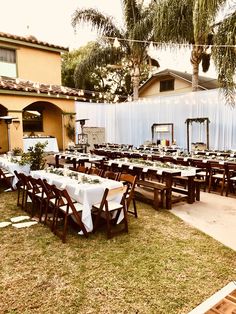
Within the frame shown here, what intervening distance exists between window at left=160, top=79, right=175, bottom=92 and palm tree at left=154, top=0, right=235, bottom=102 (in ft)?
24.8

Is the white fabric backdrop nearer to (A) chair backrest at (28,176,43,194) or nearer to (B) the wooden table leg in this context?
(B) the wooden table leg

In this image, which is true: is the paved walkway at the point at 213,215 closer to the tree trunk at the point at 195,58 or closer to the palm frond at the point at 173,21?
the palm frond at the point at 173,21

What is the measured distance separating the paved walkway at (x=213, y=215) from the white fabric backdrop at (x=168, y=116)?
20.2 ft

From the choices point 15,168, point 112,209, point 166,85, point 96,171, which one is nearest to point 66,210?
point 112,209

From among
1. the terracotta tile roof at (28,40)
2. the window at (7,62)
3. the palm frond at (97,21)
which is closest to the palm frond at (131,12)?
the palm frond at (97,21)

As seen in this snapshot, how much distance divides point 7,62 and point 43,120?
354 cm

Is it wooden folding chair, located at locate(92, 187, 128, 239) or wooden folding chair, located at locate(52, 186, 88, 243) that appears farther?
wooden folding chair, located at locate(92, 187, 128, 239)

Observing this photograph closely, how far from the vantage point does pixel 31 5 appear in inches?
531

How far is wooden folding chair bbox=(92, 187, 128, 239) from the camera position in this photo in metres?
4.46

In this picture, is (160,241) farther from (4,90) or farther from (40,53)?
(40,53)

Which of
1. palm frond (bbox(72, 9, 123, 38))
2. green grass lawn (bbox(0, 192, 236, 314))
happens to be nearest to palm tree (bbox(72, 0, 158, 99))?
palm frond (bbox(72, 9, 123, 38))

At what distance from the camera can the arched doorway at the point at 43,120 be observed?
1524cm

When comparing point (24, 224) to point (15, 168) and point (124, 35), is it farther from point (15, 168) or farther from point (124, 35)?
point (124, 35)

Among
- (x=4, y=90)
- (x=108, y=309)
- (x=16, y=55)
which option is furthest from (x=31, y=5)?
(x=108, y=309)
